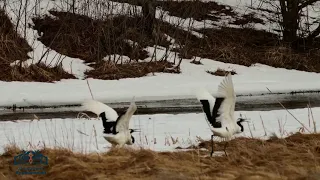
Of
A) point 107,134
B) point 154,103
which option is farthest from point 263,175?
point 154,103

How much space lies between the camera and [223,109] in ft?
19.4

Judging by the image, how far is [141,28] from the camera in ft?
73.8

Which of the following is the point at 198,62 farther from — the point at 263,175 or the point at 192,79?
the point at 263,175

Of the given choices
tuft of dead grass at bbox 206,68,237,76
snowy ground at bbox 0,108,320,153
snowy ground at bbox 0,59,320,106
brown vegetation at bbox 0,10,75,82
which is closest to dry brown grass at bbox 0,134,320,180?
snowy ground at bbox 0,108,320,153

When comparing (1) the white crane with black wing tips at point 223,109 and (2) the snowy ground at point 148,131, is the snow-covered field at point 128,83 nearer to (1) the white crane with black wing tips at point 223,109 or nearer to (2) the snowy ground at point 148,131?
(2) the snowy ground at point 148,131

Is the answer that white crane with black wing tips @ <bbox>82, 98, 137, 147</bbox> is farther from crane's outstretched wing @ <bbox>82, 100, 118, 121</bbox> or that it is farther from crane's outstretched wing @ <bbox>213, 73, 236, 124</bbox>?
crane's outstretched wing @ <bbox>213, 73, 236, 124</bbox>

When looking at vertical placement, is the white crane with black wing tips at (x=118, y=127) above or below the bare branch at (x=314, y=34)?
below

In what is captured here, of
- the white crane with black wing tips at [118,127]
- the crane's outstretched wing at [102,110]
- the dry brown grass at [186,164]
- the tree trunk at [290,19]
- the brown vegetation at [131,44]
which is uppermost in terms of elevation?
the tree trunk at [290,19]

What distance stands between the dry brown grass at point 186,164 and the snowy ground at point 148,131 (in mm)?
1036

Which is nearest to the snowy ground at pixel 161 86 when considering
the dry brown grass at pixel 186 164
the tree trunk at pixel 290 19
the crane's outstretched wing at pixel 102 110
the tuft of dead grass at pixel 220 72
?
the tuft of dead grass at pixel 220 72

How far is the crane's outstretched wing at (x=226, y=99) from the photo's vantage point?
5.84 m

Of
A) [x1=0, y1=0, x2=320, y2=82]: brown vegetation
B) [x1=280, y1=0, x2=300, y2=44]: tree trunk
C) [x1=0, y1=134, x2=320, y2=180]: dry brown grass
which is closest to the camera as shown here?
[x1=0, y1=134, x2=320, y2=180]: dry brown grass

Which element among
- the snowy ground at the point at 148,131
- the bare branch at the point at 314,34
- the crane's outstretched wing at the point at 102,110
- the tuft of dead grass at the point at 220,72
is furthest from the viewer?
the bare branch at the point at 314,34

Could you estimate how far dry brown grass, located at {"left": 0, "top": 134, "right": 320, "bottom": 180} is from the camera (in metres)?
4.74
